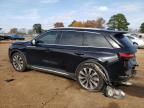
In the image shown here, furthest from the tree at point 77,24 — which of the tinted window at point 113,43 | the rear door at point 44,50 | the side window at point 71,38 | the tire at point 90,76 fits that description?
the tinted window at point 113,43

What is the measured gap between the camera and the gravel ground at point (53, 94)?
4.65 m

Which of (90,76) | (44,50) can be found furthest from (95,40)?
(44,50)

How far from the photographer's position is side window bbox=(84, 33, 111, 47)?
5.38 meters

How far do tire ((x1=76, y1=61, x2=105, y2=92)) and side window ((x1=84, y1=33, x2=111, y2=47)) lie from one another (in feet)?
1.79

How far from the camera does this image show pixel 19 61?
7.34 m

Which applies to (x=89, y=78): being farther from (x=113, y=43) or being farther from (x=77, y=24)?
(x=77, y=24)

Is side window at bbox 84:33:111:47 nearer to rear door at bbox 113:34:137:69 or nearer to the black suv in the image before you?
the black suv

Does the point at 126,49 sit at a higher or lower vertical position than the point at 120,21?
lower

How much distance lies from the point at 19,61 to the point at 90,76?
10.2ft

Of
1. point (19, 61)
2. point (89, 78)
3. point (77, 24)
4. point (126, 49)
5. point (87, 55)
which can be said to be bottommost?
point (89, 78)

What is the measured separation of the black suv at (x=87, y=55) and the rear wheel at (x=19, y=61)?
470 mm

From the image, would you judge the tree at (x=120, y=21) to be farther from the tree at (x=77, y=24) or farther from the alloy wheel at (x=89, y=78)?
the alloy wheel at (x=89, y=78)

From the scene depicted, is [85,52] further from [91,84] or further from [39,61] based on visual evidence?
[39,61]

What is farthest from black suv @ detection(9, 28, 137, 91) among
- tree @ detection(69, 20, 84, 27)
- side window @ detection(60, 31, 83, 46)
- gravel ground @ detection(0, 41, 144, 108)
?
tree @ detection(69, 20, 84, 27)
